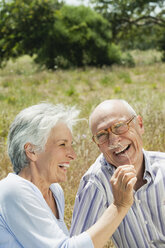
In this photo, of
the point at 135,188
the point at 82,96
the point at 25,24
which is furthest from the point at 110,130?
the point at 25,24

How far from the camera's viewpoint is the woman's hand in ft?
6.14

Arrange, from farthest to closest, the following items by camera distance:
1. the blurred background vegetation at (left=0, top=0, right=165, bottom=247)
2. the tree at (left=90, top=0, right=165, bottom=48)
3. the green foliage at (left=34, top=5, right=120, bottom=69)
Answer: the tree at (left=90, top=0, right=165, bottom=48)
the green foliage at (left=34, top=5, right=120, bottom=69)
the blurred background vegetation at (left=0, top=0, right=165, bottom=247)

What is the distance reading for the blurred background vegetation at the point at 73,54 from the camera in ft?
33.6

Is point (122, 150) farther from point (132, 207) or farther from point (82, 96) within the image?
point (82, 96)

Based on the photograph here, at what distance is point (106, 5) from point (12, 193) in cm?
2399

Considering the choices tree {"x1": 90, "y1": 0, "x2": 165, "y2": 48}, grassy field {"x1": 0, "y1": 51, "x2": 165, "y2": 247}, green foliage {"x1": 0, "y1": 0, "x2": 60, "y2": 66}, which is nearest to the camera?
grassy field {"x1": 0, "y1": 51, "x2": 165, "y2": 247}

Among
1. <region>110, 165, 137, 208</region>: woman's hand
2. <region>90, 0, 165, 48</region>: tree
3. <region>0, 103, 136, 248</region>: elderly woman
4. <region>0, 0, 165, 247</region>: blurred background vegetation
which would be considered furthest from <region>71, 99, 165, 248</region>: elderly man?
<region>90, 0, 165, 48</region>: tree

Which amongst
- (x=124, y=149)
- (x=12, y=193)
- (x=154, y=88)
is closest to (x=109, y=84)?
(x=154, y=88)

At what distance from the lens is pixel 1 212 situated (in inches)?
71.2

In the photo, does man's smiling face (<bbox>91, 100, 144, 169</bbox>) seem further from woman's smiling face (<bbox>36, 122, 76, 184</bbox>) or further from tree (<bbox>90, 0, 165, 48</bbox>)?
tree (<bbox>90, 0, 165, 48</bbox>)

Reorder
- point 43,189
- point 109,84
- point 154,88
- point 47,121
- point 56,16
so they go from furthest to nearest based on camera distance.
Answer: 1. point 56,16
2. point 109,84
3. point 154,88
4. point 43,189
5. point 47,121

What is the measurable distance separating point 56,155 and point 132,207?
71cm

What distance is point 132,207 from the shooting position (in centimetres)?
241

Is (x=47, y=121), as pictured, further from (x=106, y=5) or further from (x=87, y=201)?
(x=106, y=5)
